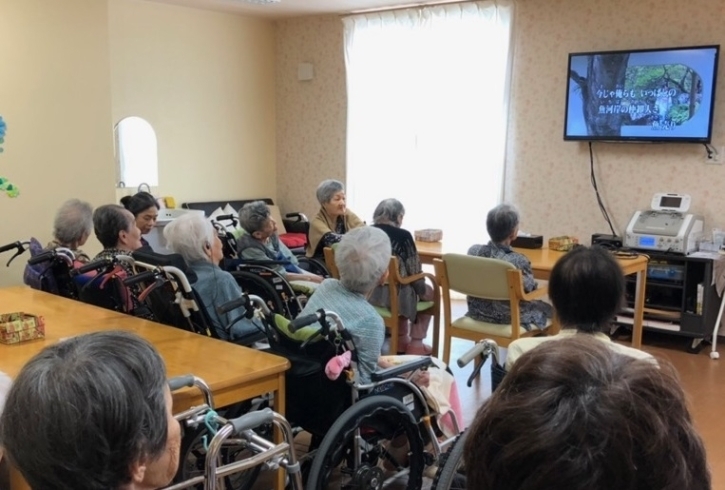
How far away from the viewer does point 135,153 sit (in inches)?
244

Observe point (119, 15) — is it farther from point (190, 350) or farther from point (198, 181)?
point (190, 350)

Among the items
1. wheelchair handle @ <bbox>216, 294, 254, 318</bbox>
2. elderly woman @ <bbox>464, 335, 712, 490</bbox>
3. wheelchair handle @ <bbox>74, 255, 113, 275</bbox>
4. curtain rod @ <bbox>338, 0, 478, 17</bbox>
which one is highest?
curtain rod @ <bbox>338, 0, 478, 17</bbox>

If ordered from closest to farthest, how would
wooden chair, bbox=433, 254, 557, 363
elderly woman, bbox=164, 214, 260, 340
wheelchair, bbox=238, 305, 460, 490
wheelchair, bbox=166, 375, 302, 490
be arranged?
wheelchair, bbox=166, 375, 302, 490 → wheelchair, bbox=238, 305, 460, 490 → elderly woman, bbox=164, 214, 260, 340 → wooden chair, bbox=433, 254, 557, 363

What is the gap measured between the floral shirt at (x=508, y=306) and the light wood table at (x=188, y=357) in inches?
68.1

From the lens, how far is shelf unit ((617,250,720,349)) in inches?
181

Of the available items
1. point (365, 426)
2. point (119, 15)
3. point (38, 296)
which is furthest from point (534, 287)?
point (119, 15)

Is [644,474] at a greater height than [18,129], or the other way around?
[18,129]

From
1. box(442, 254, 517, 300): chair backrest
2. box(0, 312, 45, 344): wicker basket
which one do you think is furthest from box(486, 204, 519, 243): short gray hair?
box(0, 312, 45, 344): wicker basket

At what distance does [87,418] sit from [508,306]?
2835mm

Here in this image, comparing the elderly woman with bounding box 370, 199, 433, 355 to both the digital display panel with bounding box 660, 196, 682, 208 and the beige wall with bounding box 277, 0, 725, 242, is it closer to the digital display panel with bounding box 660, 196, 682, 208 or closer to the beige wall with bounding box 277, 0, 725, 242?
the beige wall with bounding box 277, 0, 725, 242

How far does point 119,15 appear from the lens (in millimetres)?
5934

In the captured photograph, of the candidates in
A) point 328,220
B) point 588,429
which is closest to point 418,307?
point 328,220

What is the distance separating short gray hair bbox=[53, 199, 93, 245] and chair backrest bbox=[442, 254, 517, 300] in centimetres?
184

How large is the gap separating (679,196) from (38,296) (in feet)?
12.9
